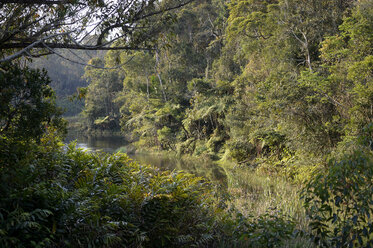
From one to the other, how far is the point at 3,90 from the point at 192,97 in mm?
19280

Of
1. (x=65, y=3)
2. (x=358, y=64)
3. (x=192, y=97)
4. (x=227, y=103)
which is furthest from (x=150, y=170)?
(x=192, y=97)

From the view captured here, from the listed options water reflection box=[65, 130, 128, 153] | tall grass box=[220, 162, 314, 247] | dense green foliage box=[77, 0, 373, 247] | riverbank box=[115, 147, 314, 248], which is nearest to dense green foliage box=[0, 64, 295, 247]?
riverbank box=[115, 147, 314, 248]

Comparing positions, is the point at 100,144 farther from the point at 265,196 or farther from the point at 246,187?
the point at 265,196

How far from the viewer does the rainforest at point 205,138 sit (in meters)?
3.27

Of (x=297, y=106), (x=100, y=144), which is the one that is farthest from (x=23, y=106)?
(x=100, y=144)

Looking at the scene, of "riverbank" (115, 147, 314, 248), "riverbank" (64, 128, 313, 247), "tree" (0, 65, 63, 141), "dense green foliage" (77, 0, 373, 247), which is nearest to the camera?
"dense green foliage" (77, 0, 373, 247)

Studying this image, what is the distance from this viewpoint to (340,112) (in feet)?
32.9

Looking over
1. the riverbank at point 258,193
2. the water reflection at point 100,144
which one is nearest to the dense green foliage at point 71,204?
the riverbank at point 258,193

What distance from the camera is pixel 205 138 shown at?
2142 centimetres

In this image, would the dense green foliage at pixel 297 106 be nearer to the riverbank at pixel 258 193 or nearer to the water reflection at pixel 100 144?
the riverbank at pixel 258 193

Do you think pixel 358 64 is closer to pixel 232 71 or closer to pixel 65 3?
pixel 65 3

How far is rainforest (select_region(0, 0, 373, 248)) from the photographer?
10.7 feet

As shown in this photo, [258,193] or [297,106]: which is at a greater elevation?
[297,106]

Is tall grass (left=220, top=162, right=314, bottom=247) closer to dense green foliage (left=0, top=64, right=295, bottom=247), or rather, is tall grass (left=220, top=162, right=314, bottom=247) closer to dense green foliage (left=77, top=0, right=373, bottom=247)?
dense green foliage (left=77, top=0, right=373, bottom=247)
